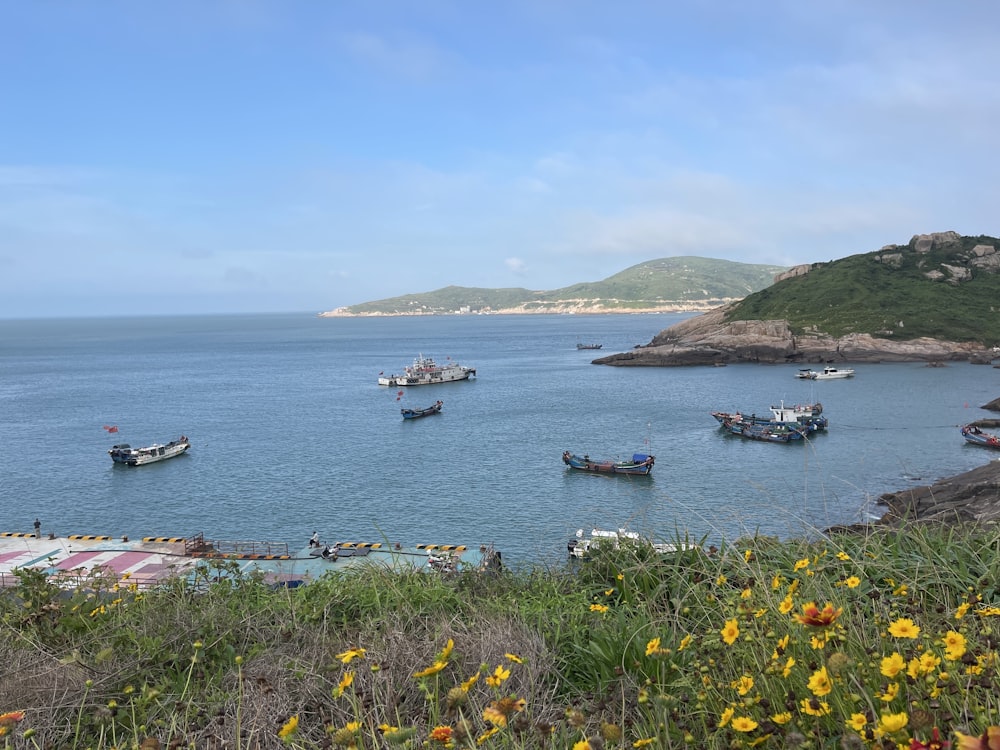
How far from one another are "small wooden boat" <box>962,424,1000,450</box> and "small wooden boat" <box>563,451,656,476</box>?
2021cm

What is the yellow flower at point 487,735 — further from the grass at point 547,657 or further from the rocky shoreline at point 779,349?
the rocky shoreline at point 779,349

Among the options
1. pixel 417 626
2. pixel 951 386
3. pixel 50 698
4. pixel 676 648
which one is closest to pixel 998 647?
pixel 676 648

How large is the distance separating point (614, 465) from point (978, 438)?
22.7 m

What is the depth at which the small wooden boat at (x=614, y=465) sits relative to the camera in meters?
35.4

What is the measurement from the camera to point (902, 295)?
A: 9894 cm

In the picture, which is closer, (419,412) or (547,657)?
(547,657)

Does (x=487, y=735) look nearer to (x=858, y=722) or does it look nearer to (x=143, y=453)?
(x=858, y=722)

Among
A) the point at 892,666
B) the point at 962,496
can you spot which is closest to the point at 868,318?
the point at 962,496

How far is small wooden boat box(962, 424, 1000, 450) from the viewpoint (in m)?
38.9

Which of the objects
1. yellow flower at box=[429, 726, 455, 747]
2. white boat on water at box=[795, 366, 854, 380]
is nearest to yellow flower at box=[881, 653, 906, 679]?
yellow flower at box=[429, 726, 455, 747]

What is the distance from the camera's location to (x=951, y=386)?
6250 cm

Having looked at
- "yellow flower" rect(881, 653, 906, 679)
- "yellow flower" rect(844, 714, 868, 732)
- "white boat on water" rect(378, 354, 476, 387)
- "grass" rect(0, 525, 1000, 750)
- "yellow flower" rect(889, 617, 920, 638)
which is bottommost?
"white boat on water" rect(378, 354, 476, 387)

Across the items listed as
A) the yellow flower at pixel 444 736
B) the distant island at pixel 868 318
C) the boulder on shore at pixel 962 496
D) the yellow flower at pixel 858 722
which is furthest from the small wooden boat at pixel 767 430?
the yellow flower at pixel 444 736

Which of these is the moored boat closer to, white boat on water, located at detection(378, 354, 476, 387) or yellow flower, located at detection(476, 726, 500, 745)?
white boat on water, located at detection(378, 354, 476, 387)
